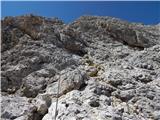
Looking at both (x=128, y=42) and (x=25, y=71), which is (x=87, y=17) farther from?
(x=25, y=71)

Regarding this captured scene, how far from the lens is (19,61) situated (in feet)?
70.0

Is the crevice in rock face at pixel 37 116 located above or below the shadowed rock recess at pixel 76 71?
below

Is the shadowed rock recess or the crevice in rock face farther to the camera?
the crevice in rock face

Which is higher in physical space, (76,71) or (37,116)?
(76,71)

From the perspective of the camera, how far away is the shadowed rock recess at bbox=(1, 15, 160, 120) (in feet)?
52.5

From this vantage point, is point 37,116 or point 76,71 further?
point 76,71

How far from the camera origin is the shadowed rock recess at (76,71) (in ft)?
52.5

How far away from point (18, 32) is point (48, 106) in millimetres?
9611

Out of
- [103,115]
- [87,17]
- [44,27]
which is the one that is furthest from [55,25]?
[103,115]

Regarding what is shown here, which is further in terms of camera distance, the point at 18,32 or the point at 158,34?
the point at 158,34

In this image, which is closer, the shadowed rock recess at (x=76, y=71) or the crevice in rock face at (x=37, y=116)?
the shadowed rock recess at (x=76, y=71)

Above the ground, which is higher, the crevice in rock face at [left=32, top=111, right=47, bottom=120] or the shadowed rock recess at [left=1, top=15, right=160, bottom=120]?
the shadowed rock recess at [left=1, top=15, right=160, bottom=120]

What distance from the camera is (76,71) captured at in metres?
18.5

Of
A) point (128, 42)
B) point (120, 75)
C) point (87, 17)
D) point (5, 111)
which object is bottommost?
point (5, 111)
